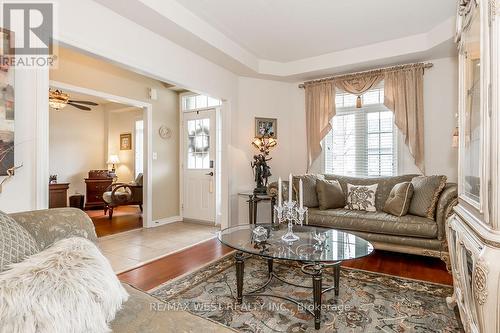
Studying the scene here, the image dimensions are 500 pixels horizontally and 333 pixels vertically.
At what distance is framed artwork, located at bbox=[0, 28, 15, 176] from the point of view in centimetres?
186

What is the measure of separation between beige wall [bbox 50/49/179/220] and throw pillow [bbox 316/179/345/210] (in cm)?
284

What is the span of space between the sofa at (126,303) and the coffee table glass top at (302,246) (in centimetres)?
87

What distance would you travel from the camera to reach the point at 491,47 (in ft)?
3.84

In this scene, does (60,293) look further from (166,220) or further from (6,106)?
(166,220)

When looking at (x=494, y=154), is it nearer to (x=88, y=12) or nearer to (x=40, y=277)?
(x=40, y=277)

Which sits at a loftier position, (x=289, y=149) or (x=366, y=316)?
(x=289, y=149)

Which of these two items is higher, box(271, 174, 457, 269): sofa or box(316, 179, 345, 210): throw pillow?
box(316, 179, 345, 210): throw pillow

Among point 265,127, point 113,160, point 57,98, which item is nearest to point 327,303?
point 265,127

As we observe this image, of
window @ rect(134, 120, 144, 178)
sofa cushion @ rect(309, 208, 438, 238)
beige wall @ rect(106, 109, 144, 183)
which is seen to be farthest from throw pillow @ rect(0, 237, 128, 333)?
beige wall @ rect(106, 109, 144, 183)

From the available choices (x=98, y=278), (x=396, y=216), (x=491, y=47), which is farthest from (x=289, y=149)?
(x=98, y=278)

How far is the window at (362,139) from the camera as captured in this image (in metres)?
4.07

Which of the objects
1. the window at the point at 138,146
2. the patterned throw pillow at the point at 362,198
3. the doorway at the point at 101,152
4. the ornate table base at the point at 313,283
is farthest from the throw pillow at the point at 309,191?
the window at the point at 138,146

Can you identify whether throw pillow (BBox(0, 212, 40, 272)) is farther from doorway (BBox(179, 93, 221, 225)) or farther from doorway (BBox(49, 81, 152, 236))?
doorway (BBox(49, 81, 152, 236))

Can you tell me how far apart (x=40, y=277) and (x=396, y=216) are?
3260mm
